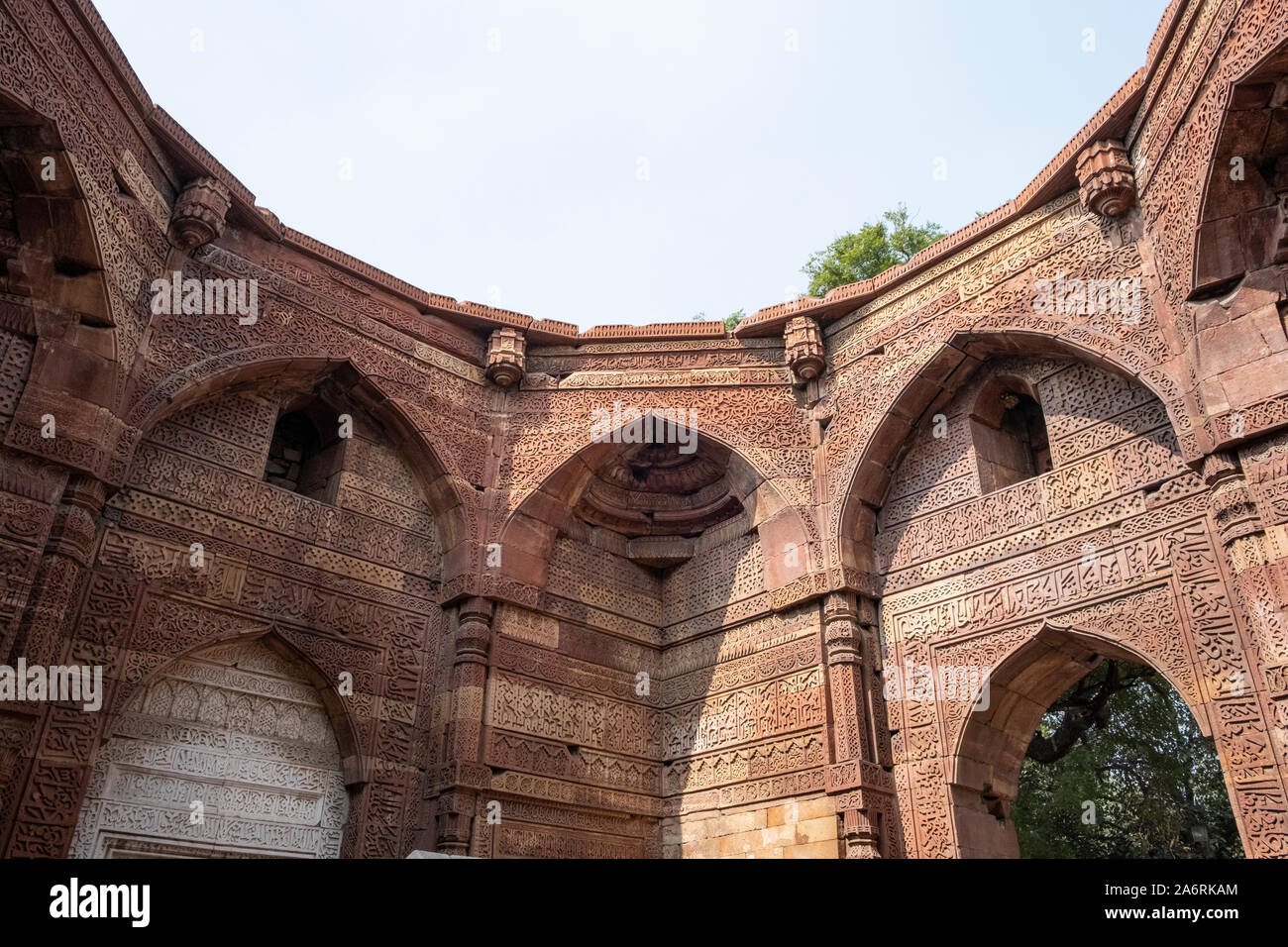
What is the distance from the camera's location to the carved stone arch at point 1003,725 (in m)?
7.15

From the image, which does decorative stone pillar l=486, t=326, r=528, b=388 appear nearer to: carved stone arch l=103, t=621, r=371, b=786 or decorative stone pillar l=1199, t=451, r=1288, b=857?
carved stone arch l=103, t=621, r=371, b=786

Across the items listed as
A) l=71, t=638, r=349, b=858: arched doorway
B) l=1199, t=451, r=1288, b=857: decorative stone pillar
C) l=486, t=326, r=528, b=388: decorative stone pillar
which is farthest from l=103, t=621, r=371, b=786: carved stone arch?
l=1199, t=451, r=1288, b=857: decorative stone pillar

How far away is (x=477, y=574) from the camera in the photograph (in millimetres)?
8453

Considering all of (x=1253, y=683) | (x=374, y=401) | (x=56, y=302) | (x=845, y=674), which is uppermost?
(x=374, y=401)

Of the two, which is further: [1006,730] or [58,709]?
[1006,730]

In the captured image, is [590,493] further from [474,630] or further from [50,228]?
[50,228]

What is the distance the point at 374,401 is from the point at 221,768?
10.9 ft

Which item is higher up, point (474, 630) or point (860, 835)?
point (474, 630)

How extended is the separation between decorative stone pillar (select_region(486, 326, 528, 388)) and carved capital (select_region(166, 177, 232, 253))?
2713 mm

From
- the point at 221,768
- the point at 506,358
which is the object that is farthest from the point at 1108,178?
the point at 221,768

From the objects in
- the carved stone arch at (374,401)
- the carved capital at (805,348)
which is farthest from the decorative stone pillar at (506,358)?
the carved capital at (805,348)

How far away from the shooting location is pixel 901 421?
8555 mm

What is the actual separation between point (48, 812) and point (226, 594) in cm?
192

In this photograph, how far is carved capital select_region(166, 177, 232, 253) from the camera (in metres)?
7.47
